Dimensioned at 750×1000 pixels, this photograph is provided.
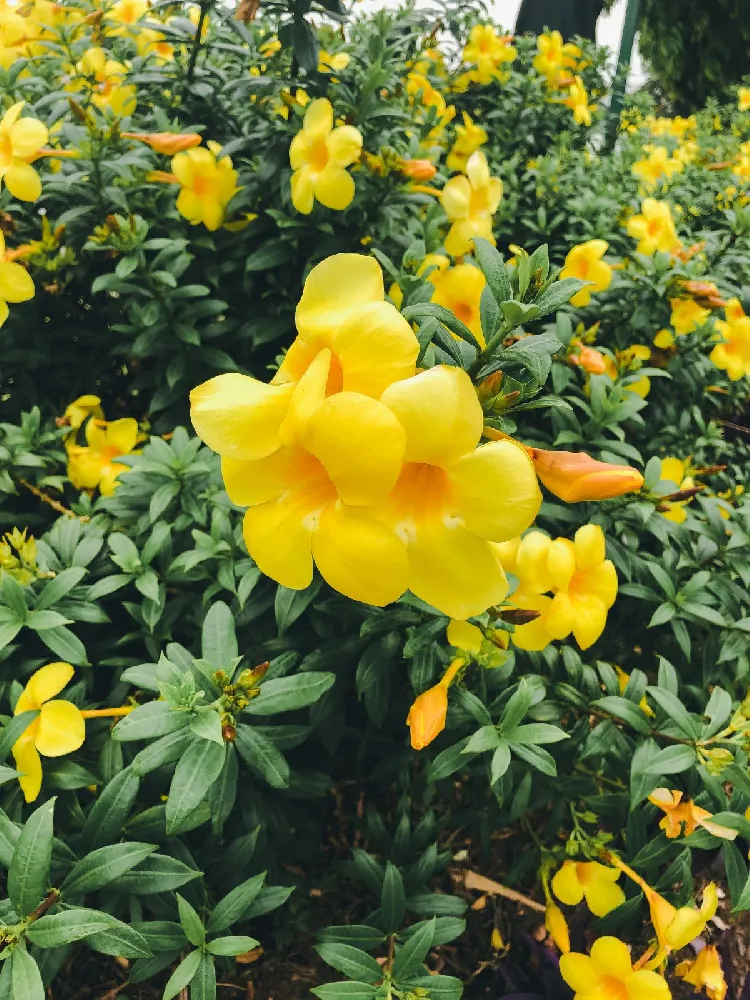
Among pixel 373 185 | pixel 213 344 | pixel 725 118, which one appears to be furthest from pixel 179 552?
pixel 725 118

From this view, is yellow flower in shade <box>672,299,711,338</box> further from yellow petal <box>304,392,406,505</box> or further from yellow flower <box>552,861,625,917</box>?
yellow petal <box>304,392,406,505</box>

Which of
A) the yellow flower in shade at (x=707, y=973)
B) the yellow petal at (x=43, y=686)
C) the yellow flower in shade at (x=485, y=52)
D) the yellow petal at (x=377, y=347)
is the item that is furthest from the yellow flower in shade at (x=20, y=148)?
the yellow flower in shade at (x=707, y=973)

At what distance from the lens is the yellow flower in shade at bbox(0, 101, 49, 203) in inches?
72.2

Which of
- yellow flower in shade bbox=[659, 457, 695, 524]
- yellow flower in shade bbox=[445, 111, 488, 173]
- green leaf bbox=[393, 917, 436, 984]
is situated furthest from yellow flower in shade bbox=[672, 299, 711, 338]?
green leaf bbox=[393, 917, 436, 984]

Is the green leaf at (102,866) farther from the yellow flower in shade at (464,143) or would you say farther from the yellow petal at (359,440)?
the yellow flower in shade at (464,143)

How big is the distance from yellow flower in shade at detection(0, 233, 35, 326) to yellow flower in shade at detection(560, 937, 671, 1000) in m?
2.23

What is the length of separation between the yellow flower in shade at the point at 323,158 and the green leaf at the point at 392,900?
6.03 ft

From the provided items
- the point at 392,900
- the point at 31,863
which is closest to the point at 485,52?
the point at 392,900

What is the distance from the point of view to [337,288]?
91cm

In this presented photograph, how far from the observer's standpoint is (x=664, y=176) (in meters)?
3.56

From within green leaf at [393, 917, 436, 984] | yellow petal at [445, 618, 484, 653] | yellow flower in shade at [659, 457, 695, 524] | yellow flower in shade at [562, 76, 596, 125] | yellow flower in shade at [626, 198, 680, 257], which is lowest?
green leaf at [393, 917, 436, 984]

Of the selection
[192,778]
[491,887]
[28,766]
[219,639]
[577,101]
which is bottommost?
[491,887]

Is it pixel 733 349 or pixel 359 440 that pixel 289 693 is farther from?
pixel 733 349

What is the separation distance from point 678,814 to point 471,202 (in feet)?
5.96
